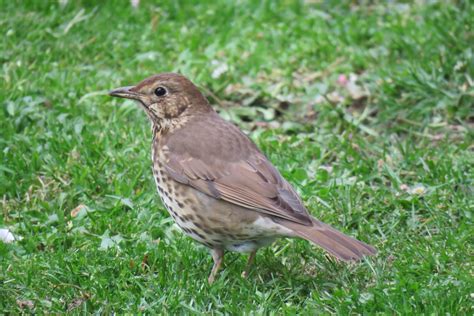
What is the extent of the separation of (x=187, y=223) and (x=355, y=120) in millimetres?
A: 2697

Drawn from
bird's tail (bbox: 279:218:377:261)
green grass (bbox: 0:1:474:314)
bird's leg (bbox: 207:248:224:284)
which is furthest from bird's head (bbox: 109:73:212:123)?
bird's tail (bbox: 279:218:377:261)

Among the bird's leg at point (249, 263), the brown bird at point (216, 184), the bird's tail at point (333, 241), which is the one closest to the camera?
the bird's tail at point (333, 241)

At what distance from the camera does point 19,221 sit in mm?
6340

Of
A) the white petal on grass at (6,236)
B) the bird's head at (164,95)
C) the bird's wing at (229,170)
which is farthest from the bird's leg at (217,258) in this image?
the white petal on grass at (6,236)

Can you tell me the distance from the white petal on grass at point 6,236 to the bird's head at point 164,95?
1.13 m

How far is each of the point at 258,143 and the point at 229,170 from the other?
1.77 m

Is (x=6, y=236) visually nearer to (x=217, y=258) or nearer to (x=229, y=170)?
(x=217, y=258)

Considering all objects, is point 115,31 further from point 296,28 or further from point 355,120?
point 355,120

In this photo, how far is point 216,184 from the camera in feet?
18.5

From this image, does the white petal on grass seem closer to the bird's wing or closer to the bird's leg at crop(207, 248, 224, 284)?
the bird's wing

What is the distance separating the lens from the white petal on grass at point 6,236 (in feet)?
19.9

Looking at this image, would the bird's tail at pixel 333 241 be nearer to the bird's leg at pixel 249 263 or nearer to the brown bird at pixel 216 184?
the brown bird at pixel 216 184

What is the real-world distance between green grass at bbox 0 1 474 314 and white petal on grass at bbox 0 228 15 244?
2.1 inches

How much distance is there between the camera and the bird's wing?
5.43 metres
